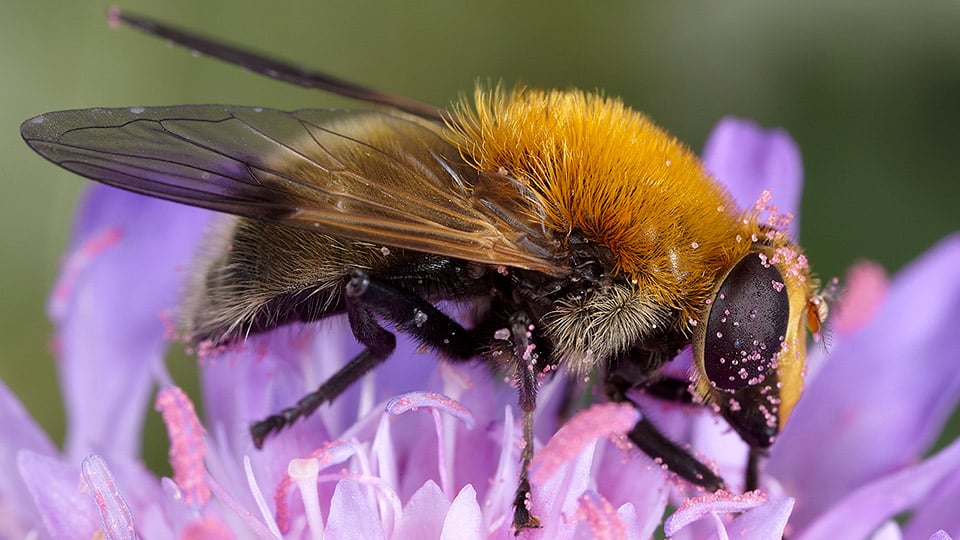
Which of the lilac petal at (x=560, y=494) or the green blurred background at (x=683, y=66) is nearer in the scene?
the lilac petal at (x=560, y=494)

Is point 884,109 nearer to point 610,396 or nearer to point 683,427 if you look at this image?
point 683,427

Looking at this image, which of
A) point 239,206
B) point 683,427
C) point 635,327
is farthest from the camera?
point 683,427

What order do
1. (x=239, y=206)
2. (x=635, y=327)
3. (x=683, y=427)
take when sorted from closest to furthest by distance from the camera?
(x=239, y=206) < (x=635, y=327) < (x=683, y=427)

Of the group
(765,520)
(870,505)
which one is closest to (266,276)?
(765,520)

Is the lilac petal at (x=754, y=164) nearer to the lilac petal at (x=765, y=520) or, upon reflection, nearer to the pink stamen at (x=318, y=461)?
the lilac petal at (x=765, y=520)

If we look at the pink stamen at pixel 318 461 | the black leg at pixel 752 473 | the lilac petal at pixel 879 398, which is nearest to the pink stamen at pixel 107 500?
the pink stamen at pixel 318 461

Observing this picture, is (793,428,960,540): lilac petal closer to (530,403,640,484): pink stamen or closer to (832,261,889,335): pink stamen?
(832,261,889,335): pink stamen

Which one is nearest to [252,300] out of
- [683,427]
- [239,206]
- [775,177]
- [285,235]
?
[285,235]

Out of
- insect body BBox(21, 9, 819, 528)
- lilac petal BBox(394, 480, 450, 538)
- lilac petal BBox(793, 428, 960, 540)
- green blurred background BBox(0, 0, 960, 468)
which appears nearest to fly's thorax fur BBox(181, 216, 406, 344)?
insect body BBox(21, 9, 819, 528)
